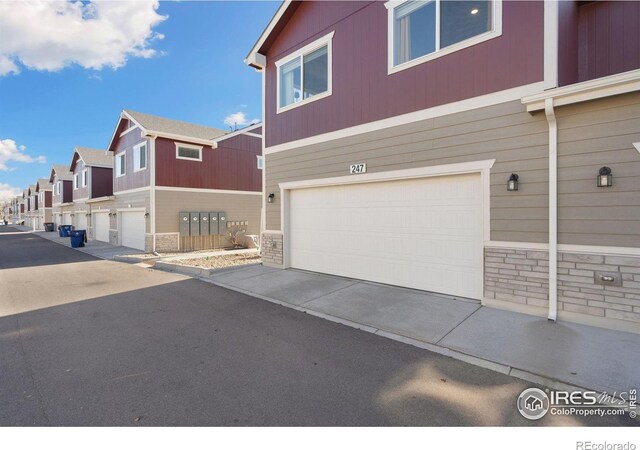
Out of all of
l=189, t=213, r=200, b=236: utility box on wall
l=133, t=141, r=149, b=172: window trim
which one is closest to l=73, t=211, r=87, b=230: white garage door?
l=133, t=141, r=149, b=172: window trim

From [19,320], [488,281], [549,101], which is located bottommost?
[19,320]

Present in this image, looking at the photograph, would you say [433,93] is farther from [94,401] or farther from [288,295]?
[94,401]

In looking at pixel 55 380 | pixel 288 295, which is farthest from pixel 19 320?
pixel 288 295

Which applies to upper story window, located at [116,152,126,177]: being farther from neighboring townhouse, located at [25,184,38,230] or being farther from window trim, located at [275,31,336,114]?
neighboring townhouse, located at [25,184,38,230]

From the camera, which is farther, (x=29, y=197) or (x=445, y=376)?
(x=29, y=197)

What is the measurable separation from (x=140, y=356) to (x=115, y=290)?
4.39 meters

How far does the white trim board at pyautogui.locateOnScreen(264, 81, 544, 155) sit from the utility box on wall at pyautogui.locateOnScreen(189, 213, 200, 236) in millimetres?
8724

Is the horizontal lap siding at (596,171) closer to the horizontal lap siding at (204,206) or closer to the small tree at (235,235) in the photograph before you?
the small tree at (235,235)

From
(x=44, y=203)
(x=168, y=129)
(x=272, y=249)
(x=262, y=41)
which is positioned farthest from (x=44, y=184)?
(x=272, y=249)

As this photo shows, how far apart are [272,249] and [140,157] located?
35.2ft

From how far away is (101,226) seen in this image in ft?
67.2

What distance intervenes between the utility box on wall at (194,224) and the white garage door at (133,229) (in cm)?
241

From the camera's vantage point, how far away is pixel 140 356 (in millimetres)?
3766

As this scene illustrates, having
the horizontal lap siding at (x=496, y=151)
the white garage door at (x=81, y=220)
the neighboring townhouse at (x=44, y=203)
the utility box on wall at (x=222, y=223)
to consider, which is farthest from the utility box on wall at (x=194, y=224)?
the neighboring townhouse at (x=44, y=203)
